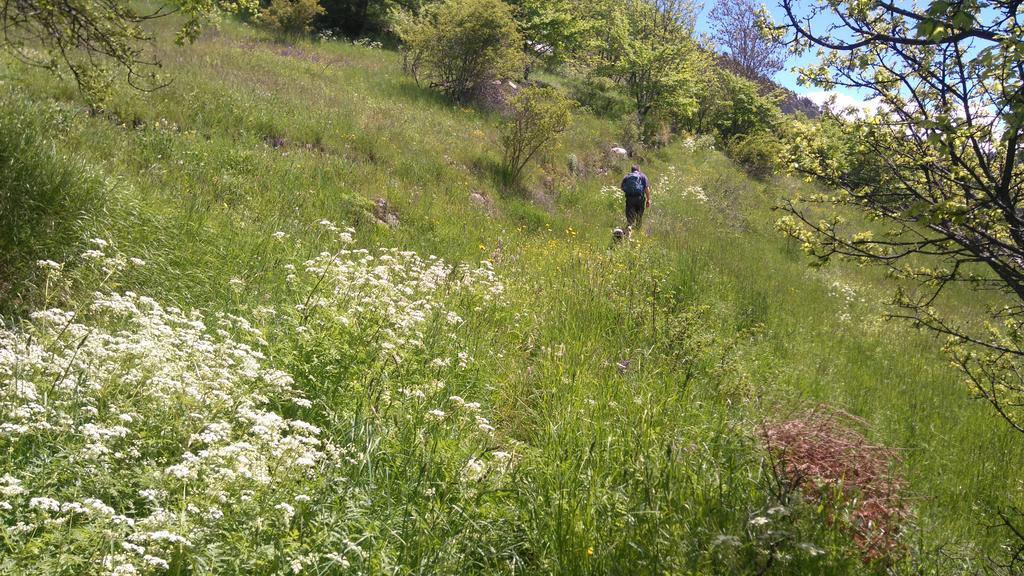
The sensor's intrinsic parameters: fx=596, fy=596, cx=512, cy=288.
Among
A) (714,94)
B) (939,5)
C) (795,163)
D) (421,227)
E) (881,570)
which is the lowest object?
(421,227)

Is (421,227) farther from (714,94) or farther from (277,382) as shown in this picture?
(714,94)

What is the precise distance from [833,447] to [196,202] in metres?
5.94

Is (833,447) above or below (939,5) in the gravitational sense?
below

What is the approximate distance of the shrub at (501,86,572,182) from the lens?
13.8m

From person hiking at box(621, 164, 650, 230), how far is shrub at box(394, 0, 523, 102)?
23.4 feet

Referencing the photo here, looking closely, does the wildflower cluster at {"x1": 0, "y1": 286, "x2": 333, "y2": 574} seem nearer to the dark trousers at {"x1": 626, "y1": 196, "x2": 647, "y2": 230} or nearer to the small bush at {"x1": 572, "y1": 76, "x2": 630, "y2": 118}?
the dark trousers at {"x1": 626, "y1": 196, "x2": 647, "y2": 230}

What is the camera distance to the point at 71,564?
1.84 metres

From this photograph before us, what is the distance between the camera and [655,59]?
84.2 feet

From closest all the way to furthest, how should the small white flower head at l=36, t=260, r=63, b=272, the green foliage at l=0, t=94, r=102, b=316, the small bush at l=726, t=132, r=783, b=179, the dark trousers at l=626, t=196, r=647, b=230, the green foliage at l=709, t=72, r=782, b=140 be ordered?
1. the small white flower head at l=36, t=260, r=63, b=272
2. the green foliage at l=0, t=94, r=102, b=316
3. the dark trousers at l=626, t=196, r=647, b=230
4. the small bush at l=726, t=132, r=783, b=179
5. the green foliage at l=709, t=72, r=782, b=140

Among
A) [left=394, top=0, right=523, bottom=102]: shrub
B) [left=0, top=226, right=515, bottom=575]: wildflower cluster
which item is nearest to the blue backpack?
[left=394, top=0, right=523, bottom=102]: shrub

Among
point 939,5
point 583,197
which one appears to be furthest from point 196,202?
point 583,197

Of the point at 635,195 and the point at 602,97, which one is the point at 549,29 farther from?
the point at 635,195

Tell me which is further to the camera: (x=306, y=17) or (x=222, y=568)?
(x=306, y=17)

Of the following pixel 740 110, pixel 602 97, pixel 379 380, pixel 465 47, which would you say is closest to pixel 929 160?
pixel 379 380
